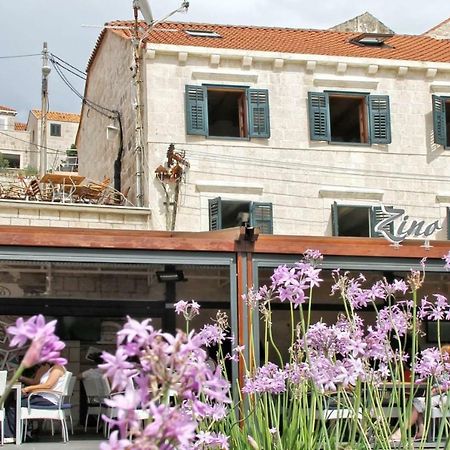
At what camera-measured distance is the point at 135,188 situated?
60.1 feet

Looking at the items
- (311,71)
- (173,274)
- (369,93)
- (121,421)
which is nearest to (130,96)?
(311,71)

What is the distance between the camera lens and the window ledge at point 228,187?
17.7 m

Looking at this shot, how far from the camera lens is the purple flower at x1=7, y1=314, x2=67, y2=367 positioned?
1.70 m

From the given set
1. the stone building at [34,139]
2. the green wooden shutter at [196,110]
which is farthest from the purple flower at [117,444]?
the stone building at [34,139]

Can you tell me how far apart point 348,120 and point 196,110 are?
3.55 m

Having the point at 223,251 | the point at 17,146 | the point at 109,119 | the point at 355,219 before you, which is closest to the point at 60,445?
the point at 223,251

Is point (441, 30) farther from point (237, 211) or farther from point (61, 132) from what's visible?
point (61, 132)

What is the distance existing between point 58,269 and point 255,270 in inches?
263

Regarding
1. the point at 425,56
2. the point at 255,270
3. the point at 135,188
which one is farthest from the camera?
the point at 425,56

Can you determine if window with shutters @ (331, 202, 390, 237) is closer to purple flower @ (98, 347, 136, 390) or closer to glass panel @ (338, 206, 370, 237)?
glass panel @ (338, 206, 370, 237)

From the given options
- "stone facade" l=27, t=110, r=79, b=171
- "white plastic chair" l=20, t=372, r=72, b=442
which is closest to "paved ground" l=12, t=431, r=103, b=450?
"white plastic chair" l=20, t=372, r=72, b=442

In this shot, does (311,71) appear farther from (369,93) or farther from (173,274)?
(173,274)

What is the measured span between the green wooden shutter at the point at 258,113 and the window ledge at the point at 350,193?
1.65 m

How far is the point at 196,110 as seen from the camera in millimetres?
17891
